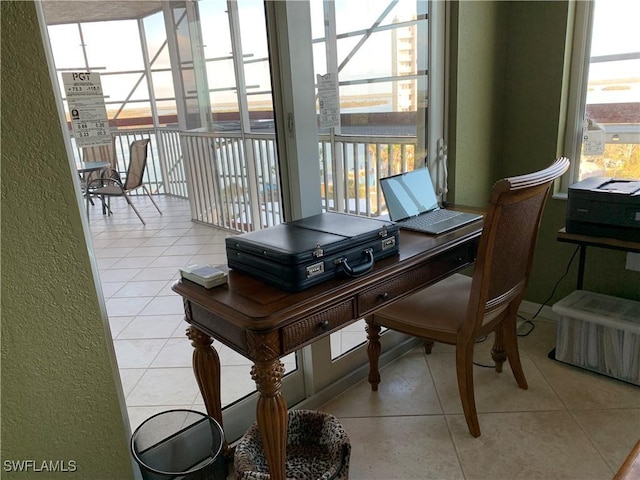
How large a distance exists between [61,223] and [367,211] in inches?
64.8

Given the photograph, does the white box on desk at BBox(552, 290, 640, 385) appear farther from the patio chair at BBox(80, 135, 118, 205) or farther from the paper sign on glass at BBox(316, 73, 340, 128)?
the patio chair at BBox(80, 135, 118, 205)

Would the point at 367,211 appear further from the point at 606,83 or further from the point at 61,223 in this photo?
the point at 61,223

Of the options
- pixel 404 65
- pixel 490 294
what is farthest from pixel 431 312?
pixel 404 65

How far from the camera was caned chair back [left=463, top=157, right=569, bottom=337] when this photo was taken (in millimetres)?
1586

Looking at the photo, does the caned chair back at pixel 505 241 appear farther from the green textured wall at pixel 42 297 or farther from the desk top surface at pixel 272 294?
the green textured wall at pixel 42 297

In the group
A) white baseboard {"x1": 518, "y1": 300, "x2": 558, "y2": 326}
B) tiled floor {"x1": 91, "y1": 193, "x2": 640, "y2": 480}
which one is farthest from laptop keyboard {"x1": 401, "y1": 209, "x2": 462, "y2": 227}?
white baseboard {"x1": 518, "y1": 300, "x2": 558, "y2": 326}

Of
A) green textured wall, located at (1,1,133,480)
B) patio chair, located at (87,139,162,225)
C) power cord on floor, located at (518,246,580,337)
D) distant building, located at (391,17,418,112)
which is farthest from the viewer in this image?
power cord on floor, located at (518,246,580,337)

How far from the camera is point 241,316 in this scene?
1231 millimetres

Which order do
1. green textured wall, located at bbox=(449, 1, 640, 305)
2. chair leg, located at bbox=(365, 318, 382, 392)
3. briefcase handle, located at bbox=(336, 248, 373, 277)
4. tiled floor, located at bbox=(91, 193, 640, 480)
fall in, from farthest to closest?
1. green textured wall, located at bbox=(449, 1, 640, 305)
2. chair leg, located at bbox=(365, 318, 382, 392)
3. tiled floor, located at bbox=(91, 193, 640, 480)
4. briefcase handle, located at bbox=(336, 248, 373, 277)

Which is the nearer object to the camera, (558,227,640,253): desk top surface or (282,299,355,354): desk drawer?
(282,299,355,354): desk drawer

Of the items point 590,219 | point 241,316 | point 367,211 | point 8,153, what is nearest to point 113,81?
point 8,153

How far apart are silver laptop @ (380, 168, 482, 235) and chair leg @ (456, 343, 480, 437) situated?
49cm

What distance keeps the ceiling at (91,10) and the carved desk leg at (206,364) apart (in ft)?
3.31

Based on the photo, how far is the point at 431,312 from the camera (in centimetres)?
191
